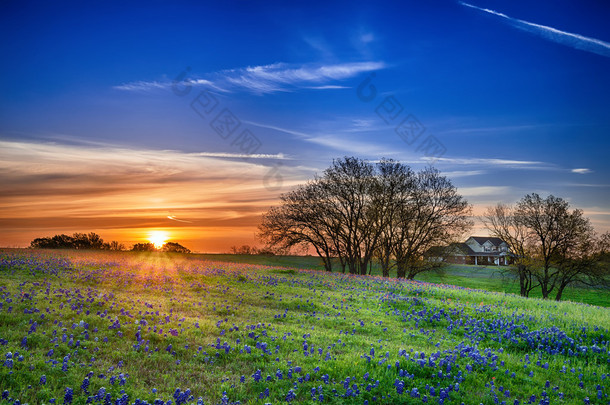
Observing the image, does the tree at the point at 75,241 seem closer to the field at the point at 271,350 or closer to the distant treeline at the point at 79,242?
the distant treeline at the point at 79,242

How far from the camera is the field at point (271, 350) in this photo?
24.7 ft

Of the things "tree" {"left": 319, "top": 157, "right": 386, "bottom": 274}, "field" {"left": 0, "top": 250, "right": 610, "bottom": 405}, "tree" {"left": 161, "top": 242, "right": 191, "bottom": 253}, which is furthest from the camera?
"tree" {"left": 161, "top": 242, "right": 191, "bottom": 253}

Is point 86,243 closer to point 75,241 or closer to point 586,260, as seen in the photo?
→ point 75,241

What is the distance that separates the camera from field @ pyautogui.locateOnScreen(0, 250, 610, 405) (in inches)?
297

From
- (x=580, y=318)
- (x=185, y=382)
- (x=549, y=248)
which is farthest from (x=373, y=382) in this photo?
(x=549, y=248)

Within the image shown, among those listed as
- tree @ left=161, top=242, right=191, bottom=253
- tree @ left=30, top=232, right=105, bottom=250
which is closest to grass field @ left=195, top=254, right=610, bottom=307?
tree @ left=161, top=242, right=191, bottom=253

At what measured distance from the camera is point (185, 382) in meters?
7.99

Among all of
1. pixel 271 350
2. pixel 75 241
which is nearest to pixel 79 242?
pixel 75 241

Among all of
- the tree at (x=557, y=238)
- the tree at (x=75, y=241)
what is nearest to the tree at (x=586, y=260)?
the tree at (x=557, y=238)

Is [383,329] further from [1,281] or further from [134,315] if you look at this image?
[1,281]

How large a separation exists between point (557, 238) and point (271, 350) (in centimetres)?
5149

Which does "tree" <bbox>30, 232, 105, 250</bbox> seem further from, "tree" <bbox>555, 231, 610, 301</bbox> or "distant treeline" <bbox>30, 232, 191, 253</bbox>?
"tree" <bbox>555, 231, 610, 301</bbox>

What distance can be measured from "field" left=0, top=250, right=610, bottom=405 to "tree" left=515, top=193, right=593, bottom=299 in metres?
37.8

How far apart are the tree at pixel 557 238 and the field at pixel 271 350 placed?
37808 mm
